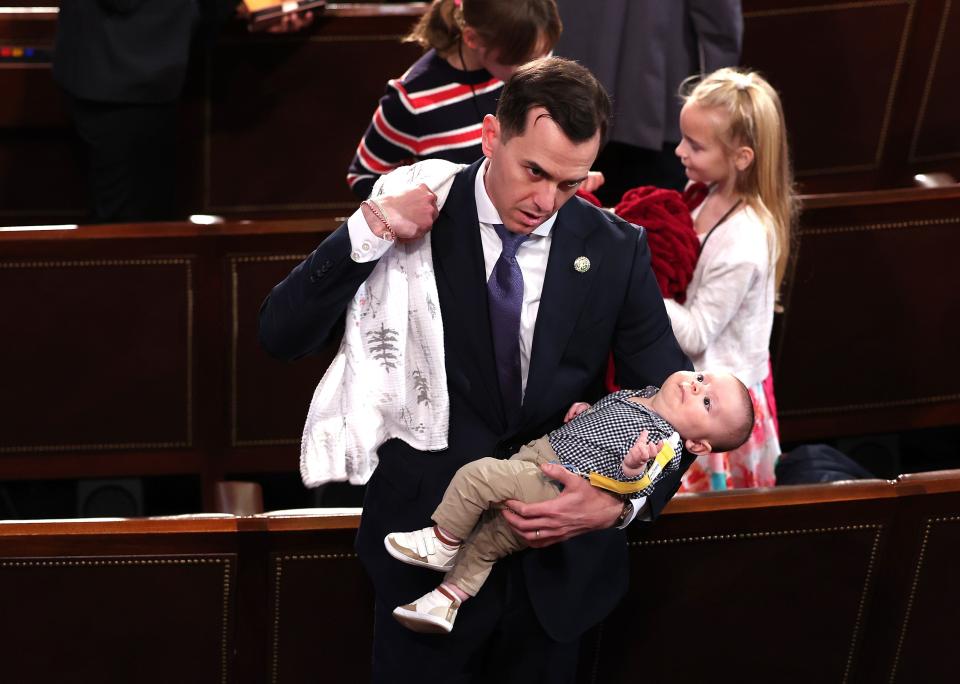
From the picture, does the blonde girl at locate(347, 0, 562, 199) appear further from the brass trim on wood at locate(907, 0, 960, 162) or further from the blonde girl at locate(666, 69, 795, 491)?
the brass trim on wood at locate(907, 0, 960, 162)

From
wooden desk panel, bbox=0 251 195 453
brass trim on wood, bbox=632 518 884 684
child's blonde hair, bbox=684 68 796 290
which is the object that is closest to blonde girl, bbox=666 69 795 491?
child's blonde hair, bbox=684 68 796 290

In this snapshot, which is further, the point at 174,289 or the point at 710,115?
the point at 174,289

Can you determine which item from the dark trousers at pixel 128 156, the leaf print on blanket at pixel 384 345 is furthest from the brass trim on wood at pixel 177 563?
the dark trousers at pixel 128 156

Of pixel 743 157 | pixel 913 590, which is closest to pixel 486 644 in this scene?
pixel 913 590

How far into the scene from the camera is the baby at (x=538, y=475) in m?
2.05

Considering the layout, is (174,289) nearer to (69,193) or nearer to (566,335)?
(69,193)

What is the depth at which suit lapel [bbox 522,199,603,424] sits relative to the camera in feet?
6.72

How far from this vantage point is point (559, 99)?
193cm

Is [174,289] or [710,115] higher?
[710,115]

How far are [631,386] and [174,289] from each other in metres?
1.84

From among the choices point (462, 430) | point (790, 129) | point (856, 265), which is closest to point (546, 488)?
point (462, 430)

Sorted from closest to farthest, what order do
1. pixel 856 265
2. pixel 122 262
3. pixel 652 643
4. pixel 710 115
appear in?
pixel 652 643 → pixel 710 115 → pixel 122 262 → pixel 856 265

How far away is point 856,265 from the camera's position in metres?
3.85

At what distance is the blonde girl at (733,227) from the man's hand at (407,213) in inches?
41.4
